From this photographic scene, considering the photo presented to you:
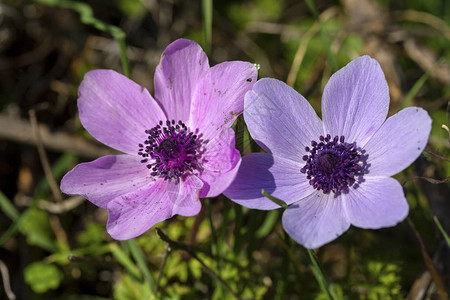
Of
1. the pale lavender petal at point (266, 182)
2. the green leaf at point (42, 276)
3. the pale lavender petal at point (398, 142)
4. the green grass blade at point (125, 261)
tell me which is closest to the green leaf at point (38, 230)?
the green leaf at point (42, 276)

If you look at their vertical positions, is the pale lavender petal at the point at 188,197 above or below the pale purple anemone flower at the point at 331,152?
below

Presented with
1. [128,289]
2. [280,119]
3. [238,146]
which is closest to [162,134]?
[238,146]

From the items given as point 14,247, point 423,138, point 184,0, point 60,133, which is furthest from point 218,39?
point 423,138

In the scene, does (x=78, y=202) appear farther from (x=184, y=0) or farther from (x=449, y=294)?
(x=449, y=294)

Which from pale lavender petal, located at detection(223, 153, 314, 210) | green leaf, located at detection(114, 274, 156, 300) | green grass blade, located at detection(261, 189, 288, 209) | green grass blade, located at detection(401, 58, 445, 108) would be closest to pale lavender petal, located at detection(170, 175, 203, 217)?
pale lavender petal, located at detection(223, 153, 314, 210)

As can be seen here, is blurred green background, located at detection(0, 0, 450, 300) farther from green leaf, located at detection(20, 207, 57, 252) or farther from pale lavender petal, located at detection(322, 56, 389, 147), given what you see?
pale lavender petal, located at detection(322, 56, 389, 147)

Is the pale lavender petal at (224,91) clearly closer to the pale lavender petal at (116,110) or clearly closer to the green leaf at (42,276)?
the pale lavender petal at (116,110)

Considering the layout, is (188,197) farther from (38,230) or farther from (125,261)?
(38,230)
